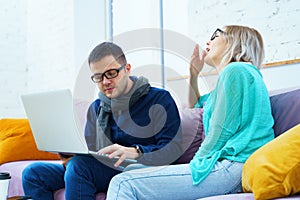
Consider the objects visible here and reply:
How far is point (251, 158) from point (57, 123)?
79cm

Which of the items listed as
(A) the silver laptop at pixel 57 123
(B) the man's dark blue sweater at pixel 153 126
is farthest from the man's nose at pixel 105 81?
(A) the silver laptop at pixel 57 123

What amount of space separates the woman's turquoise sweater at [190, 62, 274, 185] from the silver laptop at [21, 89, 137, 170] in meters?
0.38

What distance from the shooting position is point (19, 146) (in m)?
2.73

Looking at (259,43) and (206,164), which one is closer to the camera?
(206,164)

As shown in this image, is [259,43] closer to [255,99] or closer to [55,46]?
[255,99]

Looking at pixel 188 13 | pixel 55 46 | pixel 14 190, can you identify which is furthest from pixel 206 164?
pixel 55 46

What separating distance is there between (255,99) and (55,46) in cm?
306

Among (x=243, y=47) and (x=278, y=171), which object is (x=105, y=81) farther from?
(x=278, y=171)

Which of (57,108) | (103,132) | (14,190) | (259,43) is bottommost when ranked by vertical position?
(14,190)

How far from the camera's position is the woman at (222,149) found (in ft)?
4.59

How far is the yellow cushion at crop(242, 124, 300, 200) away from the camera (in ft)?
3.77

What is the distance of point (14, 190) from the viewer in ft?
7.95

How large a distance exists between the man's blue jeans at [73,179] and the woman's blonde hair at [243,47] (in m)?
0.70

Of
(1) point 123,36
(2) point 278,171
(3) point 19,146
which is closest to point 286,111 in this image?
(2) point 278,171
